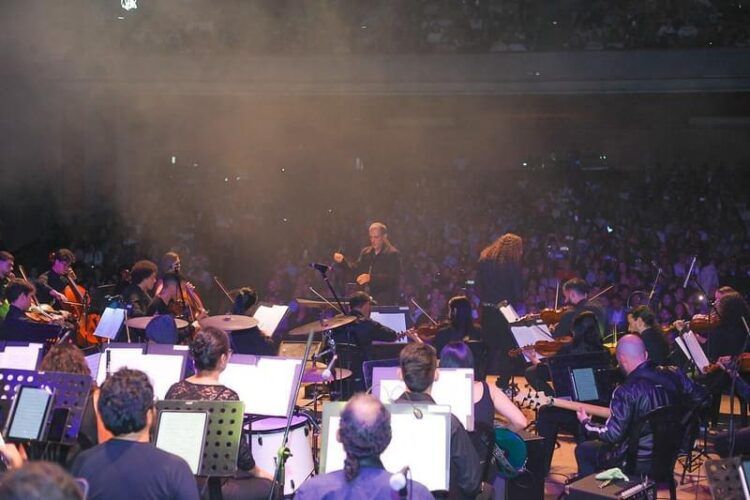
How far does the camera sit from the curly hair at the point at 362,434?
2.99 metres

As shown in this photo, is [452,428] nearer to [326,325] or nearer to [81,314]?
[326,325]

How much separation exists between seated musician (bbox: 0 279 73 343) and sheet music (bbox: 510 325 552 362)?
3976 mm

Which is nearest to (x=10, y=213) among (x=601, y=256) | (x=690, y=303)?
(x=601, y=256)

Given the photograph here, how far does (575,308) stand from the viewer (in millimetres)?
7457

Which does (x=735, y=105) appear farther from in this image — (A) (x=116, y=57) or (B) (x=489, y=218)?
(A) (x=116, y=57)

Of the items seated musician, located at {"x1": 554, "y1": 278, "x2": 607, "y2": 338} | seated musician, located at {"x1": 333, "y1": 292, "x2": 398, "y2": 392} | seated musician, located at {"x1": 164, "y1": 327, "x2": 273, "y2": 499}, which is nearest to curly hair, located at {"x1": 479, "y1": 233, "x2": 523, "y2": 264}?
seated musician, located at {"x1": 554, "y1": 278, "x2": 607, "y2": 338}

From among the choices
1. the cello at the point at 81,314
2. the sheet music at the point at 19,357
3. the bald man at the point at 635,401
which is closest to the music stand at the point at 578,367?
the bald man at the point at 635,401

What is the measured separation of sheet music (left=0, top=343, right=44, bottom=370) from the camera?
536 cm

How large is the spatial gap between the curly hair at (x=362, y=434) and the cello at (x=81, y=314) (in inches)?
263

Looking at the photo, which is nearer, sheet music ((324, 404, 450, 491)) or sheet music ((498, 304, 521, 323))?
sheet music ((324, 404, 450, 491))

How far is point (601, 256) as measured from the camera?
13281mm

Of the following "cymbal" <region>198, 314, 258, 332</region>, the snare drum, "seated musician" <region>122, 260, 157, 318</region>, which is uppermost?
"seated musician" <region>122, 260, 157, 318</region>

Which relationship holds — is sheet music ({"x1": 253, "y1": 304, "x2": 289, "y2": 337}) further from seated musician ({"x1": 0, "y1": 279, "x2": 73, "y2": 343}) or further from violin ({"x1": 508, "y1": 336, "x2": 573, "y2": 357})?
violin ({"x1": 508, "y1": 336, "x2": 573, "y2": 357})

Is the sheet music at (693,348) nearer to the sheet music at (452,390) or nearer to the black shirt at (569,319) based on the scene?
the black shirt at (569,319)
